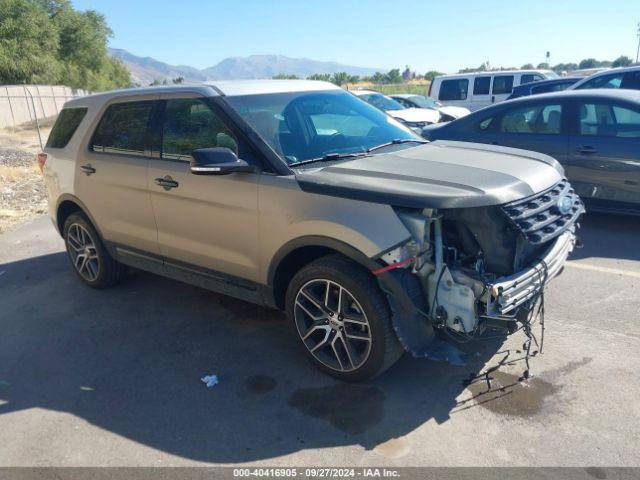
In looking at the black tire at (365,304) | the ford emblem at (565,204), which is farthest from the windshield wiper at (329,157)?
the ford emblem at (565,204)

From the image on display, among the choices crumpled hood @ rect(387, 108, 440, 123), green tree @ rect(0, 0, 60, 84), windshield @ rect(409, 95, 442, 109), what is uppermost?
green tree @ rect(0, 0, 60, 84)

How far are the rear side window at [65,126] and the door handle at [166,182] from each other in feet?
5.12

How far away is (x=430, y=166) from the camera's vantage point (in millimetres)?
Answer: 3523

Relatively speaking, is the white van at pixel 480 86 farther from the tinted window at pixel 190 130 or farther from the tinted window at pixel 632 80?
the tinted window at pixel 190 130

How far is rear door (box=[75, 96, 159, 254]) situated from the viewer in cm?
453

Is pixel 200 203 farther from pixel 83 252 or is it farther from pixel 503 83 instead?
pixel 503 83

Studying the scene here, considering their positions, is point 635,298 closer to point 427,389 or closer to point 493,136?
point 427,389

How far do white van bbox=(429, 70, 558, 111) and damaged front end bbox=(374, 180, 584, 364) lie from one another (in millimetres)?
14654

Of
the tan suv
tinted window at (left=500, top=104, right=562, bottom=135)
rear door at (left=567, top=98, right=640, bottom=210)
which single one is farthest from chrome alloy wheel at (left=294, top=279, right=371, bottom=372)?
tinted window at (left=500, top=104, right=562, bottom=135)

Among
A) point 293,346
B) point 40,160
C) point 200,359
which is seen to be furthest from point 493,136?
point 40,160

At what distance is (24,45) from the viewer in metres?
41.5

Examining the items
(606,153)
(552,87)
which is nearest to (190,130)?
(606,153)

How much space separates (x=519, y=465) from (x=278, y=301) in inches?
74.4

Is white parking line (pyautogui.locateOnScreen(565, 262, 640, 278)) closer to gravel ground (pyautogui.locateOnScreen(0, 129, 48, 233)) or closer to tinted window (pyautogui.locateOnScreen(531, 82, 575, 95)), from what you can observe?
gravel ground (pyautogui.locateOnScreen(0, 129, 48, 233))
